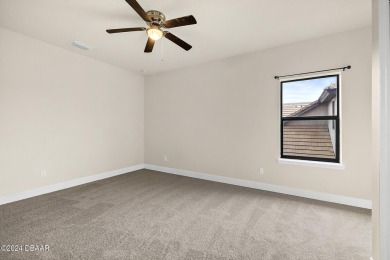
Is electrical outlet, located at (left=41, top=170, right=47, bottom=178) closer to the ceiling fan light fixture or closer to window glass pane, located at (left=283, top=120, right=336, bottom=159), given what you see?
the ceiling fan light fixture

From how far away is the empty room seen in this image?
200cm

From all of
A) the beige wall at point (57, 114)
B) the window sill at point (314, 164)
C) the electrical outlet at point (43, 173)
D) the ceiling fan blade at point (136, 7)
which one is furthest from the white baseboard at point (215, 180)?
the ceiling fan blade at point (136, 7)

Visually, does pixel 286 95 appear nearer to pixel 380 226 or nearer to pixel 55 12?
pixel 380 226

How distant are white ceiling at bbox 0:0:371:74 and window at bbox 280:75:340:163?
879 mm

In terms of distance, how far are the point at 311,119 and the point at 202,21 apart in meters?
2.62

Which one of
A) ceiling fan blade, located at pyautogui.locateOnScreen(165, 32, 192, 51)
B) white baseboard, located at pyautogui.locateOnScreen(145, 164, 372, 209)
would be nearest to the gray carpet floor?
white baseboard, located at pyautogui.locateOnScreen(145, 164, 372, 209)

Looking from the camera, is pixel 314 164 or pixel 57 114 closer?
pixel 314 164

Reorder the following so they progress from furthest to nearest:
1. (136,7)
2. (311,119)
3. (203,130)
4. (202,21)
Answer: (203,130) → (311,119) → (202,21) → (136,7)

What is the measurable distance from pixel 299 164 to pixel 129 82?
188 inches

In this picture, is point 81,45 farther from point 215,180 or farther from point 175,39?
point 215,180

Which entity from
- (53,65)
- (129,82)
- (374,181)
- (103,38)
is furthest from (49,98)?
(374,181)

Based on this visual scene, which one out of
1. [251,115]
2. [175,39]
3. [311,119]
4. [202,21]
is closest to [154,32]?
[175,39]

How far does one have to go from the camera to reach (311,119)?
3.37 meters

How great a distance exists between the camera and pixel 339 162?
3.11 m
